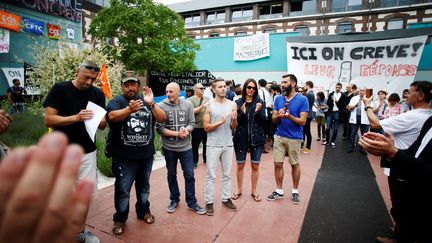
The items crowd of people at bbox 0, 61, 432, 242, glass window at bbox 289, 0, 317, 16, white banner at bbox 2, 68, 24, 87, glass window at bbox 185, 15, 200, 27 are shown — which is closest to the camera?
crowd of people at bbox 0, 61, 432, 242

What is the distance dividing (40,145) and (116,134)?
9.50 ft

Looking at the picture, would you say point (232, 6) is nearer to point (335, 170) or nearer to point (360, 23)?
point (360, 23)

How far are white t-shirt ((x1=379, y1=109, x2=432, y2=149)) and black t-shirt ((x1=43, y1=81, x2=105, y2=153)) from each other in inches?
142

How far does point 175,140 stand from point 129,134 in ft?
2.59

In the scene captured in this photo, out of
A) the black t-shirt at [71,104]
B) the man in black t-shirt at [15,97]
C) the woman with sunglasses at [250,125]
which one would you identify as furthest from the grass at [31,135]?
the woman with sunglasses at [250,125]

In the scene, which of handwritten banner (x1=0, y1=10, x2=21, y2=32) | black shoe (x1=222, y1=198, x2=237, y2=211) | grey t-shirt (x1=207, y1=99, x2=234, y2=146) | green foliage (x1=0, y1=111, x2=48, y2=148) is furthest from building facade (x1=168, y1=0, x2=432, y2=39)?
green foliage (x1=0, y1=111, x2=48, y2=148)

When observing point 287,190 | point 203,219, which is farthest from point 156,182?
point 287,190

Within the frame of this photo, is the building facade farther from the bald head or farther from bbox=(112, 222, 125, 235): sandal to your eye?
bbox=(112, 222, 125, 235): sandal

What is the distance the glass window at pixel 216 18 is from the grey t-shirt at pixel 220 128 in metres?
29.4

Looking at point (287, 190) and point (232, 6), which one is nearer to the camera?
point (287, 190)

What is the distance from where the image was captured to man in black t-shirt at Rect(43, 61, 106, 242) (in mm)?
2682

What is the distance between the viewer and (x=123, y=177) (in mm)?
3225

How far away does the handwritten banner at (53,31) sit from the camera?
13.5m

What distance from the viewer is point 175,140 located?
3.81m
